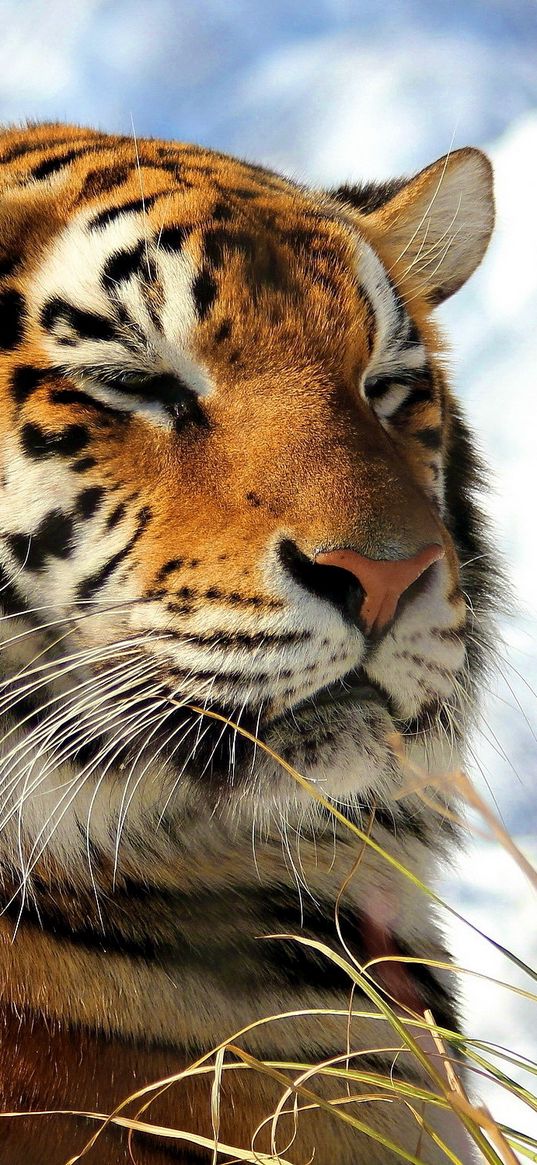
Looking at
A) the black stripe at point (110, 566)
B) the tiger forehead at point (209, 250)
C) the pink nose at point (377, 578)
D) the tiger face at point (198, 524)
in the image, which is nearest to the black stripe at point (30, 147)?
the tiger forehead at point (209, 250)

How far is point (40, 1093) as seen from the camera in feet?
3.28

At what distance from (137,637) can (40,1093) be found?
0.44 m

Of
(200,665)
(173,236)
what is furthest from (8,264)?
(200,665)

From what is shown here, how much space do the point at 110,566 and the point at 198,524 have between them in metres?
0.12

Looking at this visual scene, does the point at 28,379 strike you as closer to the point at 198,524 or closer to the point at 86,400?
the point at 86,400

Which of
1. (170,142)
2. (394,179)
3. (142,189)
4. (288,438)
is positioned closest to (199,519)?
(288,438)

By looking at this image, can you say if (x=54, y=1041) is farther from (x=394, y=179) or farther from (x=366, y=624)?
(x=394, y=179)

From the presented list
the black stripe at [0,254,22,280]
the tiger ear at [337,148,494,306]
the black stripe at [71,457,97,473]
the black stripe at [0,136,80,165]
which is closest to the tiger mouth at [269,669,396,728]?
the black stripe at [71,457,97,473]

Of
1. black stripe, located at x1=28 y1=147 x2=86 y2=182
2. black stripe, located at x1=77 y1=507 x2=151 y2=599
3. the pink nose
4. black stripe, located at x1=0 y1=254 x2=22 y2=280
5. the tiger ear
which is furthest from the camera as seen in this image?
the tiger ear

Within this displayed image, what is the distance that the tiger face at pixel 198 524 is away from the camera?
40.1 inches

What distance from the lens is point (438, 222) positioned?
1630 mm

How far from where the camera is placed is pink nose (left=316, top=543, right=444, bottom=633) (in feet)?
3.20

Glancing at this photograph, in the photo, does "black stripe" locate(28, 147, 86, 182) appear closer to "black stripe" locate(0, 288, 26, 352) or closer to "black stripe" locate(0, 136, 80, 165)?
"black stripe" locate(0, 136, 80, 165)

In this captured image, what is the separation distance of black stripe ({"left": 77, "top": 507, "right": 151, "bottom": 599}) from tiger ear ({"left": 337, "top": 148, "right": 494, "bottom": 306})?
633mm
